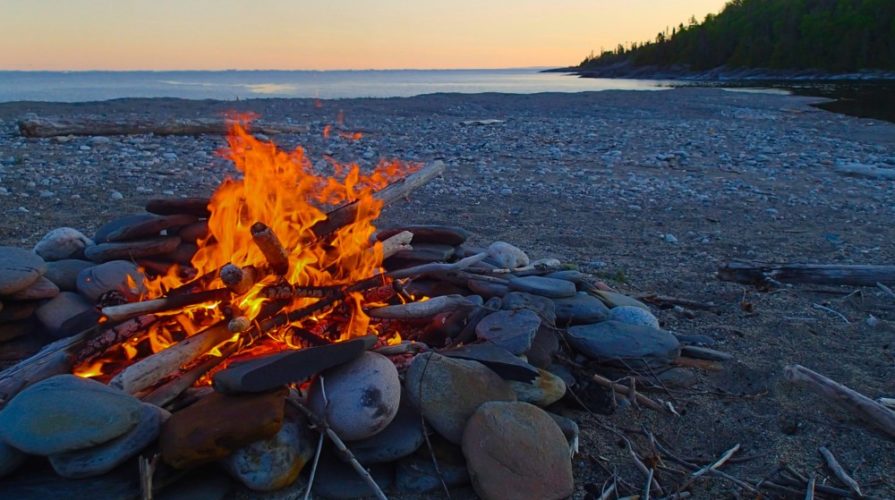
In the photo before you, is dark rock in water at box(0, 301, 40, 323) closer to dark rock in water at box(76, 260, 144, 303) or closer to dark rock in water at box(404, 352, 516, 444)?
dark rock in water at box(76, 260, 144, 303)

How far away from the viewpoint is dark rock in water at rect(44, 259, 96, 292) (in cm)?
413

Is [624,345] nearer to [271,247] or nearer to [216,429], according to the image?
[271,247]

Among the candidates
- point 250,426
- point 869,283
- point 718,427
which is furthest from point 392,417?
point 869,283

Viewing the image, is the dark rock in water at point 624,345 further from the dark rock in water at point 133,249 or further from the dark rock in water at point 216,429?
the dark rock in water at point 133,249

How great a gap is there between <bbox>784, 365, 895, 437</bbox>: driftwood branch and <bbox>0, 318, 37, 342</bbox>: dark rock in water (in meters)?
4.21

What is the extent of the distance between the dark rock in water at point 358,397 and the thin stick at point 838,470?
198 cm

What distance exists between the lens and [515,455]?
2.89 m

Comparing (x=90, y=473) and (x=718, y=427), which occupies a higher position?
(x=90, y=473)

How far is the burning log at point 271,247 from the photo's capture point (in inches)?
137

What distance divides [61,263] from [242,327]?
1668 millimetres

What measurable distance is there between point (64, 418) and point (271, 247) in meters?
1.31

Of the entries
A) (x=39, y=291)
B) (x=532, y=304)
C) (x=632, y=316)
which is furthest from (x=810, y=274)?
(x=39, y=291)

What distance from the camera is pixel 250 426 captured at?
2684mm

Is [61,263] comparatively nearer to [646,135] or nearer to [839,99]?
[646,135]
